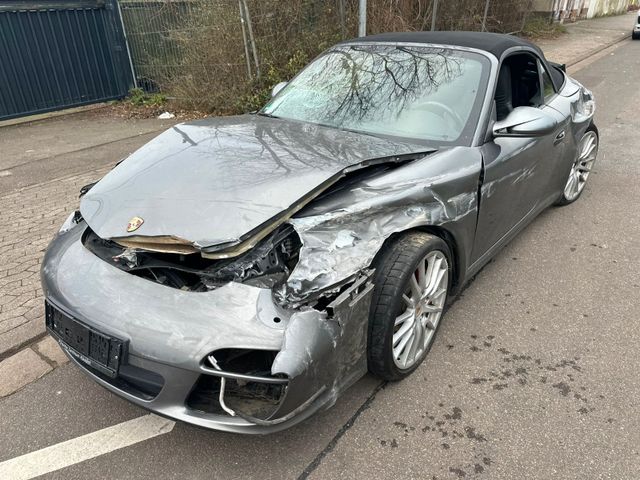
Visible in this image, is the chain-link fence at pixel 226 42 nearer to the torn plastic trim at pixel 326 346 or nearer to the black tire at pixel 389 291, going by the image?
the black tire at pixel 389 291

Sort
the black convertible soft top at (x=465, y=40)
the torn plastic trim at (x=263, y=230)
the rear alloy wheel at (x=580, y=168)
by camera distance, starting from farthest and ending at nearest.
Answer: the rear alloy wheel at (x=580, y=168) < the black convertible soft top at (x=465, y=40) < the torn plastic trim at (x=263, y=230)

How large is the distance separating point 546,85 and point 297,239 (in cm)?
285

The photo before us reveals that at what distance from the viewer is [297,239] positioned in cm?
222

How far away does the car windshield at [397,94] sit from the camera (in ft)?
9.80

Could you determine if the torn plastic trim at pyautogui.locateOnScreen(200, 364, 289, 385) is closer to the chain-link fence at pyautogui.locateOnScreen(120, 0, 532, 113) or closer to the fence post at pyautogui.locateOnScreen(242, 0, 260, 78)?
the chain-link fence at pyautogui.locateOnScreen(120, 0, 532, 113)

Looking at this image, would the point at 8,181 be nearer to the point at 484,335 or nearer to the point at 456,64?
the point at 456,64

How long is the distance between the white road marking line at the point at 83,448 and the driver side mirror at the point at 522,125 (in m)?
2.43

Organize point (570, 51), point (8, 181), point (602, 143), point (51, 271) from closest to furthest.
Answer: point (51, 271), point (8, 181), point (602, 143), point (570, 51)

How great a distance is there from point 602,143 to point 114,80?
797 cm

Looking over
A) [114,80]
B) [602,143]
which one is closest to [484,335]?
[602,143]

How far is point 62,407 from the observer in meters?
2.48

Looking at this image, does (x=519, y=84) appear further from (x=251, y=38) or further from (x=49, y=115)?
(x=49, y=115)

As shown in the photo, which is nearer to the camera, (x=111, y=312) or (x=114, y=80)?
(x=111, y=312)

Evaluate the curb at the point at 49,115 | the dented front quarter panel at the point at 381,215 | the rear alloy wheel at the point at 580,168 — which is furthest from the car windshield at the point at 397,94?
the curb at the point at 49,115
